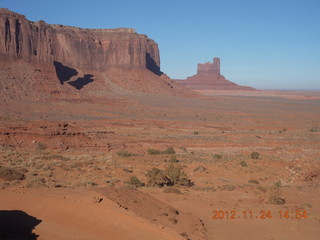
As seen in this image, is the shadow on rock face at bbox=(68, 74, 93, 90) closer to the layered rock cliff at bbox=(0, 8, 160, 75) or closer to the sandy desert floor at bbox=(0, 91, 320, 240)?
the layered rock cliff at bbox=(0, 8, 160, 75)

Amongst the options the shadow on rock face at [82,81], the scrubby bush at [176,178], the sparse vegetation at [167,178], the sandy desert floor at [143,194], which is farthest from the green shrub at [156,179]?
the shadow on rock face at [82,81]

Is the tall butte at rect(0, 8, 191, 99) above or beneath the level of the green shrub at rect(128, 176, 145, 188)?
above

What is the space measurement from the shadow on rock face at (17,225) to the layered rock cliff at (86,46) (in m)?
71.3

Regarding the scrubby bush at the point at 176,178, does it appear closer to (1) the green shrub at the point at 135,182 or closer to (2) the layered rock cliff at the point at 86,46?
(1) the green shrub at the point at 135,182

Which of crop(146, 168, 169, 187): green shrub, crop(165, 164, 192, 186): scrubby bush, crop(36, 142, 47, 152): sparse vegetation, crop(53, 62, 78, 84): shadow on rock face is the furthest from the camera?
crop(53, 62, 78, 84): shadow on rock face

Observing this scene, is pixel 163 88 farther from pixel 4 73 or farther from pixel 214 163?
pixel 214 163

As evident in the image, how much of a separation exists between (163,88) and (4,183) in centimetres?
8999

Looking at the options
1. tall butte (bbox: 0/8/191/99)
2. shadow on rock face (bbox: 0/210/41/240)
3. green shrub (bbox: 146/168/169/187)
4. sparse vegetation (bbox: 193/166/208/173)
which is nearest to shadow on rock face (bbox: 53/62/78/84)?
tall butte (bbox: 0/8/191/99)
